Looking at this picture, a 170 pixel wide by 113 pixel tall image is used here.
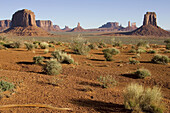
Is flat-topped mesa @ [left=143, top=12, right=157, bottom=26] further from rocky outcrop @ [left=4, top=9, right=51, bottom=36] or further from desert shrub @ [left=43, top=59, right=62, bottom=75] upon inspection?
desert shrub @ [left=43, top=59, right=62, bottom=75]

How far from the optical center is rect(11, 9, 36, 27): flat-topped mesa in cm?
11538

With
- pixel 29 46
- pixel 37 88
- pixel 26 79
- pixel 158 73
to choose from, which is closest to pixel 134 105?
pixel 37 88

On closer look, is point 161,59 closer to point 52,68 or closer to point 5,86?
point 52,68

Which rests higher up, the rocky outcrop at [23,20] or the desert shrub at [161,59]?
the rocky outcrop at [23,20]

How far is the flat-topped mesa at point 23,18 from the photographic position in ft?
379

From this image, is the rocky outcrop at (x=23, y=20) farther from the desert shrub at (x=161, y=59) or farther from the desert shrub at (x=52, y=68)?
the desert shrub at (x=52, y=68)

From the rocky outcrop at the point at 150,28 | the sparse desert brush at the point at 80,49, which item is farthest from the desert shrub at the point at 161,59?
the rocky outcrop at the point at 150,28

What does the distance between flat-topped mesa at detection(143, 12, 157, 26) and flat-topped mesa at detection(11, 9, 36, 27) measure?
272 feet

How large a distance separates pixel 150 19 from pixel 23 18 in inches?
3699

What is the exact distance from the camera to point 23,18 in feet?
383

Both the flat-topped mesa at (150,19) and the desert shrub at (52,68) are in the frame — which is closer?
the desert shrub at (52,68)

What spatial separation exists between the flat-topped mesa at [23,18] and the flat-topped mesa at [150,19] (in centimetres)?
8284

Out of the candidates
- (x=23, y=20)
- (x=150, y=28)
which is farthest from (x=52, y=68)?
(x=150, y=28)

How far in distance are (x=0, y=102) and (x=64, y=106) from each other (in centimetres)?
203
